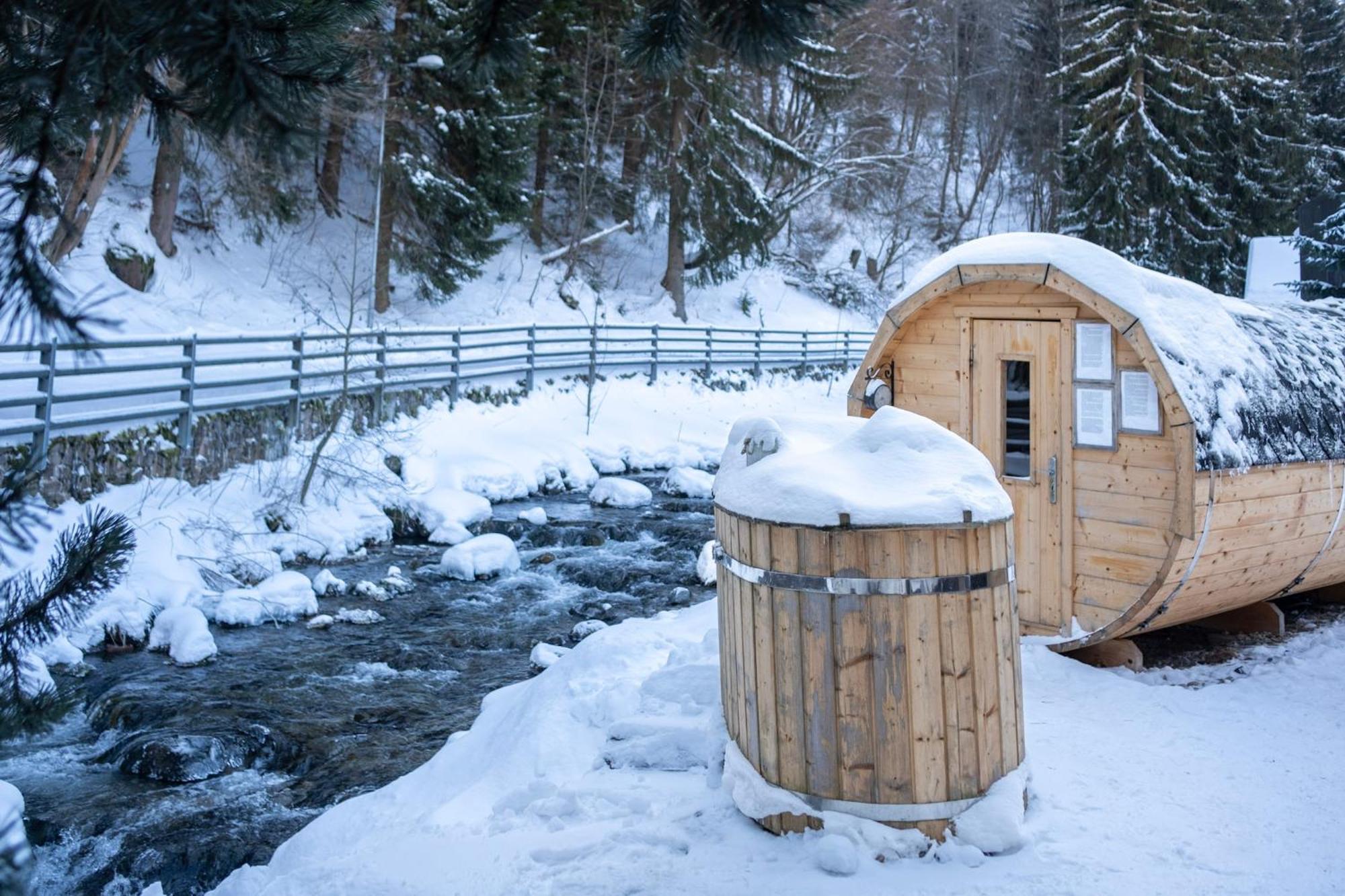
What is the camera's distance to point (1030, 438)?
695cm

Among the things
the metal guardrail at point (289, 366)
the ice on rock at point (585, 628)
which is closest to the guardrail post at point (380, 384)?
the metal guardrail at point (289, 366)

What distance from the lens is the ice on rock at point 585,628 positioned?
9.05 meters

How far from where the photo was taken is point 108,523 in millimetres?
2705

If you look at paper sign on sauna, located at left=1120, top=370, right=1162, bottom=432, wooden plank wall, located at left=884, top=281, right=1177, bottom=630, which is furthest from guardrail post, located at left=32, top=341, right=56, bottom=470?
paper sign on sauna, located at left=1120, top=370, right=1162, bottom=432

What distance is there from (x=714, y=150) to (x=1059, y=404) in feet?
67.3

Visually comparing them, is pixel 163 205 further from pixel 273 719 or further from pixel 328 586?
pixel 273 719

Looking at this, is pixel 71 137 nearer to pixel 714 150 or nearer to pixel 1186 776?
pixel 1186 776

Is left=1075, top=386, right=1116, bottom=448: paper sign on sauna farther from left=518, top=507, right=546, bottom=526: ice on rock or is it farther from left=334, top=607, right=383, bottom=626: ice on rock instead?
left=518, top=507, right=546, bottom=526: ice on rock

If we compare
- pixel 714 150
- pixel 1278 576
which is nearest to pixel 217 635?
pixel 1278 576

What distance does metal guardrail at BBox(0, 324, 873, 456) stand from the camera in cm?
981

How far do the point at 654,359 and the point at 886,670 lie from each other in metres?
17.4

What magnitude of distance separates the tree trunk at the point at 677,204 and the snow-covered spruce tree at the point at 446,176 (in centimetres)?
401

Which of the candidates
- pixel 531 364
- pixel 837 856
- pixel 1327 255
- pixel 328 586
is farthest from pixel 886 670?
pixel 531 364

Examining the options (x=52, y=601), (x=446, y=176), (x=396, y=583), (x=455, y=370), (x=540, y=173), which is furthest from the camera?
(x=540, y=173)
